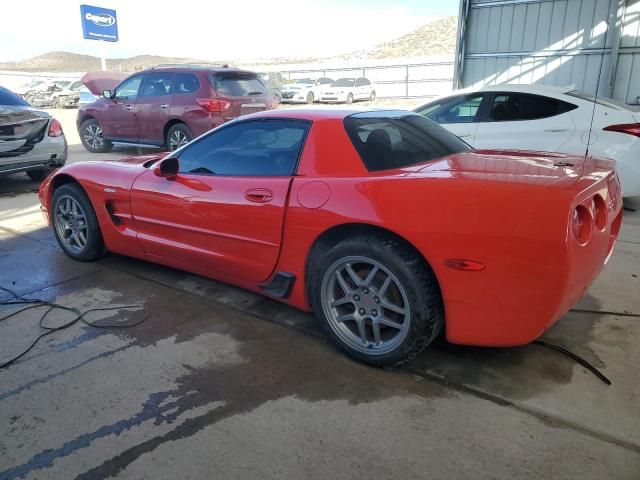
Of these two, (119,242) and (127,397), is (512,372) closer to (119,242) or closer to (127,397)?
(127,397)

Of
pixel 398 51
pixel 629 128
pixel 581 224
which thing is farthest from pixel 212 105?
pixel 398 51

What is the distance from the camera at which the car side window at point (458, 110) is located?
6.45 meters

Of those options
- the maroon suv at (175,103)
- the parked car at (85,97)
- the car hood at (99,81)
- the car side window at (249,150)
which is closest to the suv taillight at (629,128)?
the car side window at (249,150)

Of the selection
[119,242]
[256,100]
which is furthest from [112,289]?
[256,100]

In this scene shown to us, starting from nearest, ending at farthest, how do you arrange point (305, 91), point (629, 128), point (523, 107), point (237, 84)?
point (629, 128) < point (523, 107) < point (237, 84) < point (305, 91)

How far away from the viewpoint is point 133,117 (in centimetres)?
997

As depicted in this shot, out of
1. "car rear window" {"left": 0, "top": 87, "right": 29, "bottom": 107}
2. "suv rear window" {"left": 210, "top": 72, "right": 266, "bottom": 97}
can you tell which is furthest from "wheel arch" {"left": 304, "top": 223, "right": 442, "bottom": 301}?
"suv rear window" {"left": 210, "top": 72, "right": 266, "bottom": 97}

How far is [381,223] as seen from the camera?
2.54 m

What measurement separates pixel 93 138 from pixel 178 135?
300 cm

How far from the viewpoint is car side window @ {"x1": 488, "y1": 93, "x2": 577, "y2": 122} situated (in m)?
5.94

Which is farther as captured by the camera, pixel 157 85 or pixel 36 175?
pixel 157 85

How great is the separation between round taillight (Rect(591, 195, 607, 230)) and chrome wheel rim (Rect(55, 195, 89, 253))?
3722mm

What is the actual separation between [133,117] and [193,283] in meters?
7.14

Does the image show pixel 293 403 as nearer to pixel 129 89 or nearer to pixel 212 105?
pixel 212 105
